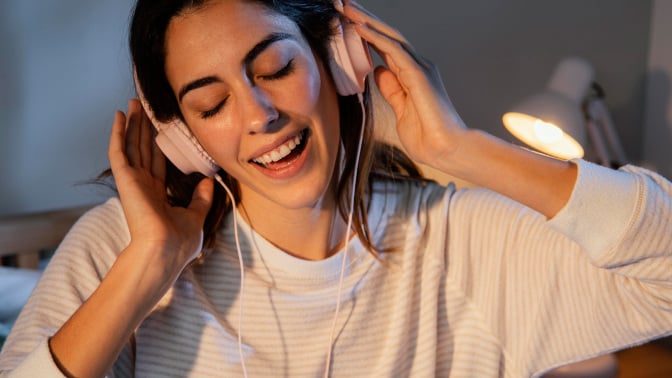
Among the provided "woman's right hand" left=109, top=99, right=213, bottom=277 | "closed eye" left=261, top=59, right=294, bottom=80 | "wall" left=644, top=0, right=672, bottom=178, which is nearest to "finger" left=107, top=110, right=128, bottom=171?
"woman's right hand" left=109, top=99, right=213, bottom=277

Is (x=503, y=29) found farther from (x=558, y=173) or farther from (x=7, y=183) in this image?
(x=7, y=183)

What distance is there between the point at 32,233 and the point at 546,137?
96 cm

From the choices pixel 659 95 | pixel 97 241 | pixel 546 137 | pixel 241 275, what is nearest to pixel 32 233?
pixel 97 241

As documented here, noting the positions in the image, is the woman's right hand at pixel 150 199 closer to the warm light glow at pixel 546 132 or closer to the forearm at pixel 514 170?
the forearm at pixel 514 170

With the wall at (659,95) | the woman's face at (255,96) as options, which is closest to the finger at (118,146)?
the woman's face at (255,96)

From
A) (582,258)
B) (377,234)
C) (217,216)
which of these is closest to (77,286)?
(217,216)

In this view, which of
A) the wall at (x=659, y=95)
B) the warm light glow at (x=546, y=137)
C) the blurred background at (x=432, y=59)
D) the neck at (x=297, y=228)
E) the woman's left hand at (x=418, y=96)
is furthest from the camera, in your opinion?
the wall at (x=659, y=95)

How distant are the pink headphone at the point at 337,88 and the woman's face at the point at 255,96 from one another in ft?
0.06

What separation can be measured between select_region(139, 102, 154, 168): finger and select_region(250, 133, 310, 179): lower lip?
0.62 ft

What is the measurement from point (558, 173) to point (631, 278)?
0.18 meters

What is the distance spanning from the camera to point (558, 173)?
109 cm

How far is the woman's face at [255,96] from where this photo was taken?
107cm

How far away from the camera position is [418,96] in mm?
1131

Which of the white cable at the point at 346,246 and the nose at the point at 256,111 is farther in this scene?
the white cable at the point at 346,246
